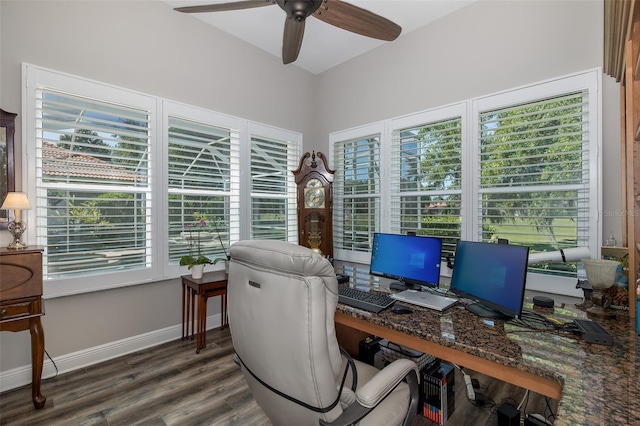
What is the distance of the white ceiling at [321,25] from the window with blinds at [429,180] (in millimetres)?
1068

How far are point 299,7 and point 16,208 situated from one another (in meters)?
2.23

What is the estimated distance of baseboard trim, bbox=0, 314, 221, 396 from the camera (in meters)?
2.20

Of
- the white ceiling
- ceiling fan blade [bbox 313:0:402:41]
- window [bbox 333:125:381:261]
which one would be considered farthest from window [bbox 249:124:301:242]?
ceiling fan blade [bbox 313:0:402:41]

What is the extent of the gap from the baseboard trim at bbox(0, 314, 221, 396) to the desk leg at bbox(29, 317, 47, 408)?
407 mm

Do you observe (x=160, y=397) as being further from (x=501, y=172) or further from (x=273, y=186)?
(x=501, y=172)

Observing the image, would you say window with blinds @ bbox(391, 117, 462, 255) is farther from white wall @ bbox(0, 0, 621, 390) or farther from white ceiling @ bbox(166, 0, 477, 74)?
→ white ceiling @ bbox(166, 0, 477, 74)

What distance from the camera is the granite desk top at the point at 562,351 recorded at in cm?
80

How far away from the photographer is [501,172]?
8.56 feet

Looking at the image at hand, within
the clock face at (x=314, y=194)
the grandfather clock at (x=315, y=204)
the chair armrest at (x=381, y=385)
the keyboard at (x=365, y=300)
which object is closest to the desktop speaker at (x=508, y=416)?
the keyboard at (x=365, y=300)

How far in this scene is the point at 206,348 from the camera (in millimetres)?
2842

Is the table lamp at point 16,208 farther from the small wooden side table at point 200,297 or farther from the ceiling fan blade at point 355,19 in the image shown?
the ceiling fan blade at point 355,19

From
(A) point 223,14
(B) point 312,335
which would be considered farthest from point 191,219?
(B) point 312,335

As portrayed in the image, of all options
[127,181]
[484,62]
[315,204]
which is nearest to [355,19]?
[484,62]

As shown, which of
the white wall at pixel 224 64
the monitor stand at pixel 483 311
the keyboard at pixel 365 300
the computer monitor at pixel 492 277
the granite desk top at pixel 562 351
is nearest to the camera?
the granite desk top at pixel 562 351
